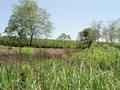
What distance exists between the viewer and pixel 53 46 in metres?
57.4

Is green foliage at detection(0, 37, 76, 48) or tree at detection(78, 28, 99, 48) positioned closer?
green foliage at detection(0, 37, 76, 48)

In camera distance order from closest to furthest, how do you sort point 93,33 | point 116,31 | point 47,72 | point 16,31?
1. point 47,72
2. point 16,31
3. point 93,33
4. point 116,31

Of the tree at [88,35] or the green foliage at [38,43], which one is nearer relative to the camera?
the green foliage at [38,43]

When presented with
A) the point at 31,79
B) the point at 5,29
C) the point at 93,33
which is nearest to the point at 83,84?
the point at 31,79

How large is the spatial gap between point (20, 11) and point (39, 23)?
4.43 m

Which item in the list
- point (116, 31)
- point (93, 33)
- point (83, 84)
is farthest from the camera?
Answer: point (116, 31)

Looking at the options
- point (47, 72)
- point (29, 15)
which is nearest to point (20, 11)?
point (29, 15)

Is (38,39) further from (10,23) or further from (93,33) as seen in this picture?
(93,33)

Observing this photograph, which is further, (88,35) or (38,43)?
(88,35)

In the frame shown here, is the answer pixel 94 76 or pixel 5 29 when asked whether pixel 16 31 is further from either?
pixel 94 76

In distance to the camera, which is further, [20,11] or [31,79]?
[20,11]

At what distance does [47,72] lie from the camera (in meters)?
5.16

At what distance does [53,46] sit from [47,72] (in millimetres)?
52222

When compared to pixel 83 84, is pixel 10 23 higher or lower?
higher
